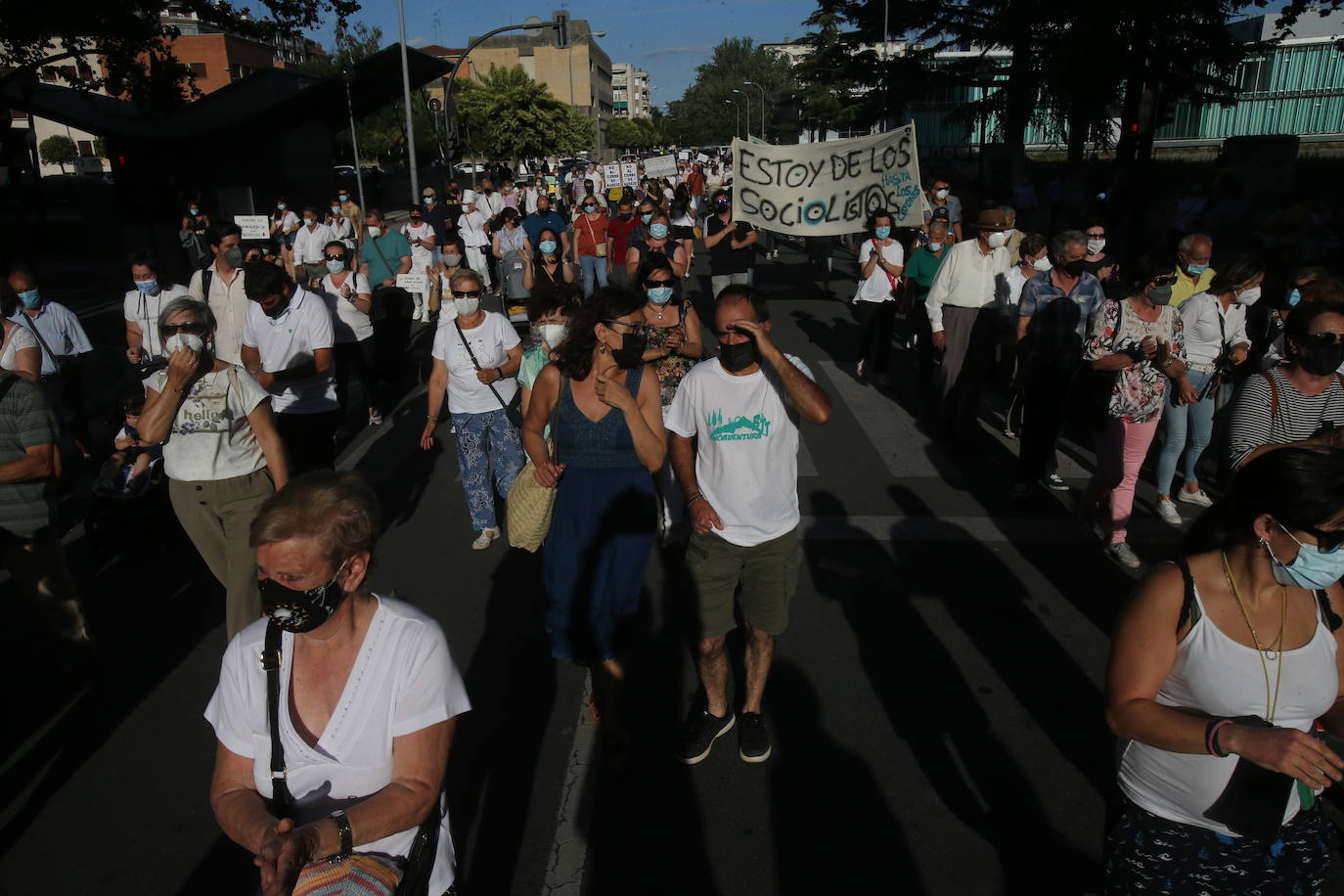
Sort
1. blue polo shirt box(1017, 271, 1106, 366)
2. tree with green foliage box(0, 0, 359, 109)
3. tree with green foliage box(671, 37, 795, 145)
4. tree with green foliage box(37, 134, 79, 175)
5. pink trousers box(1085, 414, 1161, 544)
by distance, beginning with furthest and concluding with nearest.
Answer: tree with green foliage box(671, 37, 795, 145)
tree with green foliage box(37, 134, 79, 175)
tree with green foliage box(0, 0, 359, 109)
blue polo shirt box(1017, 271, 1106, 366)
pink trousers box(1085, 414, 1161, 544)

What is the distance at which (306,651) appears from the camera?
216 centimetres

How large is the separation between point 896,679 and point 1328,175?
2104 centimetres

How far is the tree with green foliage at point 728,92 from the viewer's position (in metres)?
115

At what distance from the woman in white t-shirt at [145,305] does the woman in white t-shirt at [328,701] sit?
612cm

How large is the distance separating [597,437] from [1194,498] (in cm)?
521

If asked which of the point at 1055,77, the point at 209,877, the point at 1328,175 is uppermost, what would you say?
the point at 1055,77

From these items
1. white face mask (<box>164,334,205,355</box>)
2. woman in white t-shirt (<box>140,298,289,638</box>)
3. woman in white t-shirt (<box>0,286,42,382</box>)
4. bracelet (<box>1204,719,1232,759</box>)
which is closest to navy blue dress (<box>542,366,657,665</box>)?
woman in white t-shirt (<box>140,298,289,638</box>)

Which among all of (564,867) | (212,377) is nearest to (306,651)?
(564,867)

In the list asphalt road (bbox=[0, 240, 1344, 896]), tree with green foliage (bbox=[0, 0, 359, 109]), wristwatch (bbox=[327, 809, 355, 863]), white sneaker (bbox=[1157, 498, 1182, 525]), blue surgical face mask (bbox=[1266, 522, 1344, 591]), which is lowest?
asphalt road (bbox=[0, 240, 1344, 896])

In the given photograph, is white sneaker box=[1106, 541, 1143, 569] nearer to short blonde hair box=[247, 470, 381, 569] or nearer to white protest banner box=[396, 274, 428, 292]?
short blonde hair box=[247, 470, 381, 569]

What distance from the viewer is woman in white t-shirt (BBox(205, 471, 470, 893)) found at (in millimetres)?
2092

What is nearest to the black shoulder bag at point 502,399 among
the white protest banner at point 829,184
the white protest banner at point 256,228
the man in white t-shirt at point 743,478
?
the man in white t-shirt at point 743,478

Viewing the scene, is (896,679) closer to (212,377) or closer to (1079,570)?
(1079,570)

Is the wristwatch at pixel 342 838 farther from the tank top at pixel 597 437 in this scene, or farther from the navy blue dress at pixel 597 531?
the tank top at pixel 597 437
